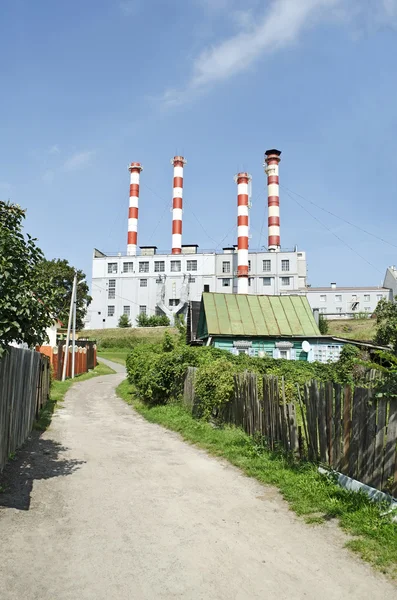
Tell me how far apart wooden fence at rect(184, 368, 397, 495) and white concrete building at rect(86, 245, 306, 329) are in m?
60.2

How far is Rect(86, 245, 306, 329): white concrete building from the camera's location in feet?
234

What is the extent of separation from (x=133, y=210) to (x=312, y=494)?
220 feet

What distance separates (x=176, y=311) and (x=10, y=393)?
205 ft

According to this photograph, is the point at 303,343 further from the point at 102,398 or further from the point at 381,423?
the point at 381,423

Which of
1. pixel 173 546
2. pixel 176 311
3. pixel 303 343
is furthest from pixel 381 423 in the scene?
pixel 176 311

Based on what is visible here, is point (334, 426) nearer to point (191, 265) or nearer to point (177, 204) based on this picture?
point (177, 204)

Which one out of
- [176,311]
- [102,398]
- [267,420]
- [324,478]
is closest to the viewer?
[324,478]

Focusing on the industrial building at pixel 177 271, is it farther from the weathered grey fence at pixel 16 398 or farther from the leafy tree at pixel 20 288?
the leafy tree at pixel 20 288

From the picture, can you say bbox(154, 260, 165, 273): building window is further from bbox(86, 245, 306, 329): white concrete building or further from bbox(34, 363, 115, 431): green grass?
bbox(34, 363, 115, 431): green grass

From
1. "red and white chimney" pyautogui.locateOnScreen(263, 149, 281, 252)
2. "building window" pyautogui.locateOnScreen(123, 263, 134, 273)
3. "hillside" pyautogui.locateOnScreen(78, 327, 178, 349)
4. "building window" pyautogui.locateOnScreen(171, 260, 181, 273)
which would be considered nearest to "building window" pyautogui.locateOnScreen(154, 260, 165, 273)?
"building window" pyautogui.locateOnScreen(171, 260, 181, 273)

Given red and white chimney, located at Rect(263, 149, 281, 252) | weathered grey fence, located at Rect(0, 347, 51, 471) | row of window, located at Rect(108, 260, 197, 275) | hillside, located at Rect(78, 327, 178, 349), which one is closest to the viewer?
weathered grey fence, located at Rect(0, 347, 51, 471)

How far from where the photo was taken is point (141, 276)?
73625 mm

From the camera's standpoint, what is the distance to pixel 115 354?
60.2 metres

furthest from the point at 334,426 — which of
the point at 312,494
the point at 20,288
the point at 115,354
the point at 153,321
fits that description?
the point at 153,321
